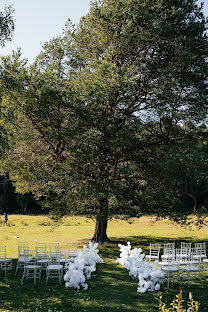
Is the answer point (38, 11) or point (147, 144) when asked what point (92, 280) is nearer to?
point (147, 144)

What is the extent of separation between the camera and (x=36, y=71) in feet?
58.1

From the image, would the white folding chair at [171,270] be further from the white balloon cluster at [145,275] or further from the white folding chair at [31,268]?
the white folding chair at [31,268]

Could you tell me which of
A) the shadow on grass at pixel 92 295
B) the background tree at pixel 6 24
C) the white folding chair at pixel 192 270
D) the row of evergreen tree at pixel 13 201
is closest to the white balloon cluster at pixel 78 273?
the shadow on grass at pixel 92 295

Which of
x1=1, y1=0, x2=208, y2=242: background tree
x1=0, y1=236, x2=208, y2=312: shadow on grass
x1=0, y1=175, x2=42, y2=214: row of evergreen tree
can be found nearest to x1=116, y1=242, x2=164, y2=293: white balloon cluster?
x1=0, y1=236, x2=208, y2=312: shadow on grass

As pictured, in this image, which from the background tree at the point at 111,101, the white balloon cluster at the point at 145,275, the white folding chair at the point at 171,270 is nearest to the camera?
the white balloon cluster at the point at 145,275

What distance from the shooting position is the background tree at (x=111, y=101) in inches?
624

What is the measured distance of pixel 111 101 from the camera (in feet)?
54.1

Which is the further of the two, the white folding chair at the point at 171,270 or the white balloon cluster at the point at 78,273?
the white folding chair at the point at 171,270

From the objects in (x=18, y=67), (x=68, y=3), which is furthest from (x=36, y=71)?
(x=68, y=3)

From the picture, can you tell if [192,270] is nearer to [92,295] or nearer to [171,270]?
[171,270]

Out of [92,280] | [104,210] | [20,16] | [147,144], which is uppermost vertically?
[20,16]

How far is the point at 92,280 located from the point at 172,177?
311 inches

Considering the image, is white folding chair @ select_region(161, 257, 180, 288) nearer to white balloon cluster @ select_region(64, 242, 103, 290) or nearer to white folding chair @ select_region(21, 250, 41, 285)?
white balloon cluster @ select_region(64, 242, 103, 290)

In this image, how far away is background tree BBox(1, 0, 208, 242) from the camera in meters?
15.9
